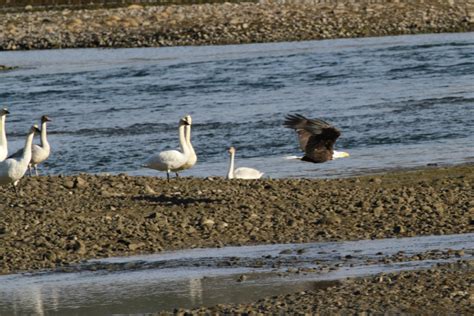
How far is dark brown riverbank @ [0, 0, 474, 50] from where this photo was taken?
46906mm

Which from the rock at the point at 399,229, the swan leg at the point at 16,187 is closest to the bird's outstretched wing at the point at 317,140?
the swan leg at the point at 16,187

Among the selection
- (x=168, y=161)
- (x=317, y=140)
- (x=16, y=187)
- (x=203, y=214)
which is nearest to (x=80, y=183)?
(x=16, y=187)

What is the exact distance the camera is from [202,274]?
425 inches

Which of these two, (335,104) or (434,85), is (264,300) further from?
(434,85)

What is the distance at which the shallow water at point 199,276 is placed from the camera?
9844 mm

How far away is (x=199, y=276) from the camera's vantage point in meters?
10.7

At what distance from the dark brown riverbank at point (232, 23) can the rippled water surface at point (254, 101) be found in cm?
194

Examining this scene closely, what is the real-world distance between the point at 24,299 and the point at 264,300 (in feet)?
6.40

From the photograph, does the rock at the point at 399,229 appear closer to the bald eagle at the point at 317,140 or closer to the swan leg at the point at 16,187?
the bald eagle at the point at 317,140

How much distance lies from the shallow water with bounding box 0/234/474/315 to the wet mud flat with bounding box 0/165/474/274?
42 centimetres

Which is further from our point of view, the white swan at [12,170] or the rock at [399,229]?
the white swan at [12,170]

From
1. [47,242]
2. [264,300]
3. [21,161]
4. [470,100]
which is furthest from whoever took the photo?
[470,100]

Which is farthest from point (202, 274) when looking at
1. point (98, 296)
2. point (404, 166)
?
point (404, 166)

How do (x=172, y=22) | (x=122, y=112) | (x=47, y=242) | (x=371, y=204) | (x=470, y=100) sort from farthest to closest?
(x=172, y=22) < (x=122, y=112) < (x=470, y=100) < (x=371, y=204) < (x=47, y=242)
